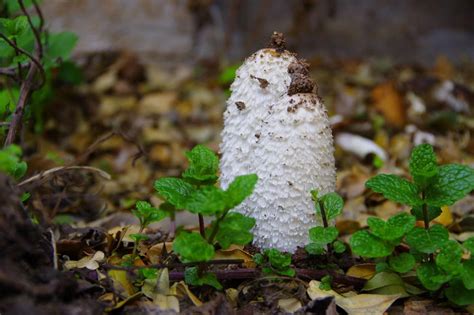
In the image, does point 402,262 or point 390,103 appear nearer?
point 402,262

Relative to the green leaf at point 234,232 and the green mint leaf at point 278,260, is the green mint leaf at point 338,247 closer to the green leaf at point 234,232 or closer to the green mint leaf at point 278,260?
the green mint leaf at point 278,260

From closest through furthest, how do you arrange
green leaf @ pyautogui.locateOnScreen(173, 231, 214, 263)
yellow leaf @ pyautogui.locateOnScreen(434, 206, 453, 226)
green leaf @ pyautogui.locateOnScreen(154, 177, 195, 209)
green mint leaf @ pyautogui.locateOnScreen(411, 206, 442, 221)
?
green leaf @ pyautogui.locateOnScreen(173, 231, 214, 263), green leaf @ pyautogui.locateOnScreen(154, 177, 195, 209), green mint leaf @ pyautogui.locateOnScreen(411, 206, 442, 221), yellow leaf @ pyautogui.locateOnScreen(434, 206, 453, 226)

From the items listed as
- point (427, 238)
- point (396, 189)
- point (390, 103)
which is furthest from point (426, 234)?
point (390, 103)

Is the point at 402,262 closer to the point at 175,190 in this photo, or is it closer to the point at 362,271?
the point at 362,271

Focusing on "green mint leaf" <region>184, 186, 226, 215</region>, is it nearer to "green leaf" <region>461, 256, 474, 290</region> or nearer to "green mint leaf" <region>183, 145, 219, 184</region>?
"green mint leaf" <region>183, 145, 219, 184</region>

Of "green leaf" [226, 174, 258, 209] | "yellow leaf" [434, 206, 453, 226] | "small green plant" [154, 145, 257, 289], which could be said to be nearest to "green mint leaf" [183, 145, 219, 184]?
"small green plant" [154, 145, 257, 289]

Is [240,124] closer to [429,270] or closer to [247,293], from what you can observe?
[247,293]
